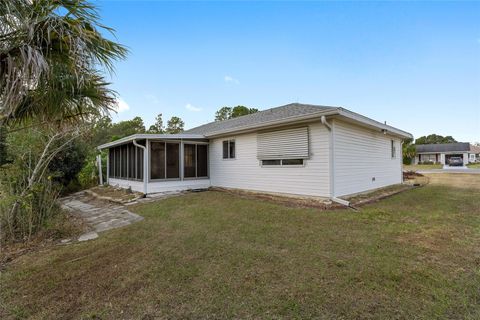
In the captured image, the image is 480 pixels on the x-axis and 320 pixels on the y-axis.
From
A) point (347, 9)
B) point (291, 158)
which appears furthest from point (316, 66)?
point (291, 158)

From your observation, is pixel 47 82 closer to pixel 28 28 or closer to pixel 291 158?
pixel 28 28

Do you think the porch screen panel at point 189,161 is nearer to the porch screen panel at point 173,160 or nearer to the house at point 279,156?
the house at point 279,156

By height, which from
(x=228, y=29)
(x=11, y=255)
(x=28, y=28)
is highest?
(x=228, y=29)

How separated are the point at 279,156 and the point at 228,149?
2887 mm

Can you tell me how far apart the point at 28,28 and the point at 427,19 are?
1096 cm

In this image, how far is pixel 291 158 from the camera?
7.44m

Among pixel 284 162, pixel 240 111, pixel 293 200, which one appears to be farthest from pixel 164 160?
pixel 240 111

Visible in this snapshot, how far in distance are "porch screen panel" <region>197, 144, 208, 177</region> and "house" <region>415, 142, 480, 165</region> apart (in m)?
42.5

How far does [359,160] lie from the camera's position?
8.09m

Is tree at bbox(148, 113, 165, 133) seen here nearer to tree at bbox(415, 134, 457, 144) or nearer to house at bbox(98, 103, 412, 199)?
house at bbox(98, 103, 412, 199)

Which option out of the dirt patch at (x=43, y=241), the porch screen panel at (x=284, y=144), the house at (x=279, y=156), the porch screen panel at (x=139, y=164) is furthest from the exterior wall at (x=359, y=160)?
the porch screen panel at (x=139, y=164)

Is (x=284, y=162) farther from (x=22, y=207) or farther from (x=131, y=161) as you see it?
(x=131, y=161)

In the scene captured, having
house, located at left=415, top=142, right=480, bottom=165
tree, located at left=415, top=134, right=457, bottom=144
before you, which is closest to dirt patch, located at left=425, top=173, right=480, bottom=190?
house, located at left=415, top=142, right=480, bottom=165

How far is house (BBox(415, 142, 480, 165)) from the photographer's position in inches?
1409
